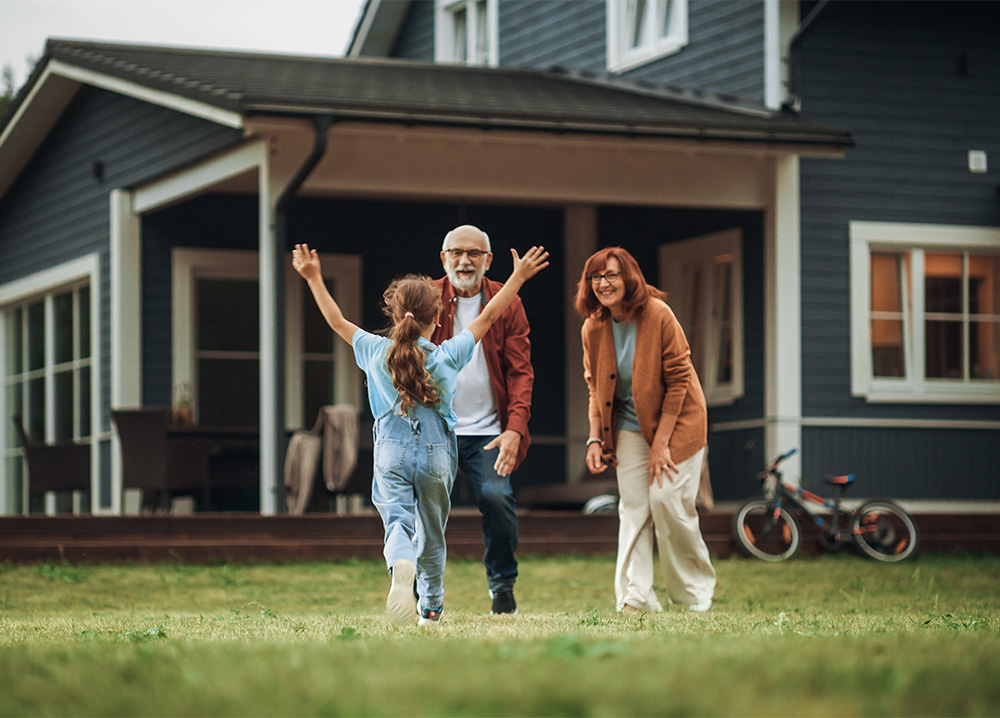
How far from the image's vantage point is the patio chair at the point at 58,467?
42.5 feet

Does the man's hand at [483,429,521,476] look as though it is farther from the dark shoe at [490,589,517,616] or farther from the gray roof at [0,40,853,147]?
the gray roof at [0,40,853,147]

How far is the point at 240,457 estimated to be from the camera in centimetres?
1257

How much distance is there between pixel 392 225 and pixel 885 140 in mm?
4656

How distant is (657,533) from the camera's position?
6812 mm

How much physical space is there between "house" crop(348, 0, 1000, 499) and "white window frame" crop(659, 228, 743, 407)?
20mm

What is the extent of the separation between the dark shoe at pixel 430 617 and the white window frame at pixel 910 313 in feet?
26.6

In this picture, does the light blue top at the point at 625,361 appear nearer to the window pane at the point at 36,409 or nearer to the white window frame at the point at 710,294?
the white window frame at the point at 710,294

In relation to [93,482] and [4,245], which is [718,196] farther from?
[4,245]

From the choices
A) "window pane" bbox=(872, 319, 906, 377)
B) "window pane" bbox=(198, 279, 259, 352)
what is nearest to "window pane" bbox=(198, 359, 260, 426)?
"window pane" bbox=(198, 279, 259, 352)

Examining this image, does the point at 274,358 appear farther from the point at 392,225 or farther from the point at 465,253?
the point at 465,253

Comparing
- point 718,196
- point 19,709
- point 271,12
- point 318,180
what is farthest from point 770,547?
point 271,12

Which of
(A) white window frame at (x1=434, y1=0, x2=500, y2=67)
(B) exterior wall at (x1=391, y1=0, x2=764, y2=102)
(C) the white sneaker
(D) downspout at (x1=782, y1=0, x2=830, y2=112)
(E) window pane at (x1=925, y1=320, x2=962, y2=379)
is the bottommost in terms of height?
(C) the white sneaker

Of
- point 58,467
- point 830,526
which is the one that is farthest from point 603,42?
point 58,467

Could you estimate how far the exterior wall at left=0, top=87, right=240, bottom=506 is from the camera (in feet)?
42.6
